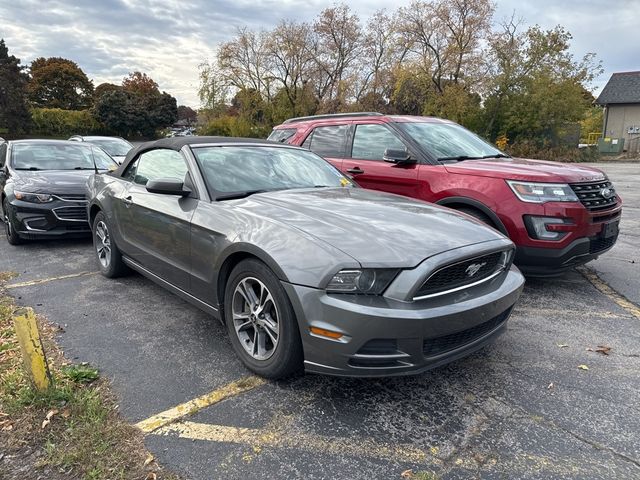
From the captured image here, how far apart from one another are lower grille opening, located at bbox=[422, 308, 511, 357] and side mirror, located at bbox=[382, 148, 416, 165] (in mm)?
2465

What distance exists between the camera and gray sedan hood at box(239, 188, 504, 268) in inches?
97.6

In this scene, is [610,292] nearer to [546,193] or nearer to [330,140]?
[546,193]

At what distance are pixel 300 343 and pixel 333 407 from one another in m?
0.44

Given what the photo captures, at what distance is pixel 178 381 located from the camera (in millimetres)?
Result: 2887

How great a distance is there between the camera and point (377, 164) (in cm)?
538

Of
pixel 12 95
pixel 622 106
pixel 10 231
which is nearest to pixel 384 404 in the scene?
pixel 10 231

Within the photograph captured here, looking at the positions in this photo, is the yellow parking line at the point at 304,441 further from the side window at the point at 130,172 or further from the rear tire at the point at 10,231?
the rear tire at the point at 10,231

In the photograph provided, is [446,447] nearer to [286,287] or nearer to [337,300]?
[337,300]

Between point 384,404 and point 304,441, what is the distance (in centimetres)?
58

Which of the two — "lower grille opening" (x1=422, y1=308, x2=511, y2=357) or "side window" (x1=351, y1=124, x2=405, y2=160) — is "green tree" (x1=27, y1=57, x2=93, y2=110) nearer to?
"side window" (x1=351, y1=124, x2=405, y2=160)

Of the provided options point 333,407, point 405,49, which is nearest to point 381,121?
point 333,407

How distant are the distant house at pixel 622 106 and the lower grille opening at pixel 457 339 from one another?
44769mm

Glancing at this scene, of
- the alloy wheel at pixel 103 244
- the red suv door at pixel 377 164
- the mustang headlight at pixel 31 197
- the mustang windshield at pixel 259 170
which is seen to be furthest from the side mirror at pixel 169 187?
the mustang headlight at pixel 31 197

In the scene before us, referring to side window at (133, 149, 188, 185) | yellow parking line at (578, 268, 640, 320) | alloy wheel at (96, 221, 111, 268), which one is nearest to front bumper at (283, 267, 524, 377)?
side window at (133, 149, 188, 185)
